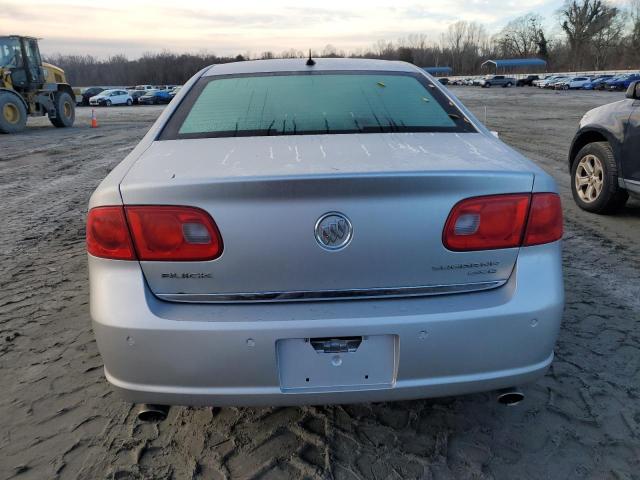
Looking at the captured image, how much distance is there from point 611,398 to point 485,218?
4.49 feet

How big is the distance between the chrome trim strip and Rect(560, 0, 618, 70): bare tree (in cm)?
10552

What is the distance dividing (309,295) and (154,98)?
46.9m

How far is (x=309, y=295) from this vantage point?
184 centimetres

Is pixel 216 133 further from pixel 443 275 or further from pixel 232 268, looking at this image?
pixel 443 275

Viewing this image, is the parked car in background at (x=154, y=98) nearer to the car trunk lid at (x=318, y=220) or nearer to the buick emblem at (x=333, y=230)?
the car trunk lid at (x=318, y=220)

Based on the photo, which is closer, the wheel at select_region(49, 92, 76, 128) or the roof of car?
the roof of car

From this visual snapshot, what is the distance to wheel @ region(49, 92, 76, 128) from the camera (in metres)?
19.8

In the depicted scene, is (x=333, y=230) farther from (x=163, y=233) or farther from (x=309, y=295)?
(x=163, y=233)

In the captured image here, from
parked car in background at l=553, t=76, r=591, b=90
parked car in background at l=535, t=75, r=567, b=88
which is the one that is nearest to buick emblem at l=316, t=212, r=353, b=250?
parked car in background at l=553, t=76, r=591, b=90

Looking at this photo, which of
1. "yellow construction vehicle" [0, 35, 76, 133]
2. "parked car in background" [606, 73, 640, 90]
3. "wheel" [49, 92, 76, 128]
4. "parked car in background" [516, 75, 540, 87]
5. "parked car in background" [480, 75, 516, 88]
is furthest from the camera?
"parked car in background" [516, 75, 540, 87]

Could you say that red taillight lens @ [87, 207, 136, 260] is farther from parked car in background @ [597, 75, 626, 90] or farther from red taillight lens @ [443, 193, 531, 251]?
parked car in background @ [597, 75, 626, 90]

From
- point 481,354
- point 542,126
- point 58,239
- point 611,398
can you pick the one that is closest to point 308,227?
point 481,354

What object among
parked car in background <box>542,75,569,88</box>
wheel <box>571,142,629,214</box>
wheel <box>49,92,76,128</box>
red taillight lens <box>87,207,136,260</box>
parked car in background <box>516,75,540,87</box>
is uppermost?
red taillight lens <box>87,207,136,260</box>

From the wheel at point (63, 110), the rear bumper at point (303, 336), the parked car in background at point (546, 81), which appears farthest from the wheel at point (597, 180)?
the parked car in background at point (546, 81)
